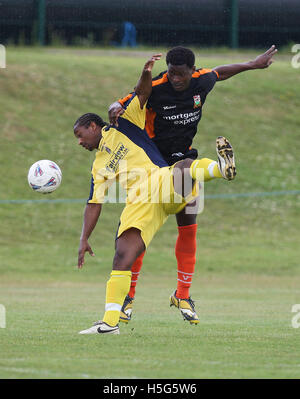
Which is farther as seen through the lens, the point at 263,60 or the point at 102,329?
the point at 263,60

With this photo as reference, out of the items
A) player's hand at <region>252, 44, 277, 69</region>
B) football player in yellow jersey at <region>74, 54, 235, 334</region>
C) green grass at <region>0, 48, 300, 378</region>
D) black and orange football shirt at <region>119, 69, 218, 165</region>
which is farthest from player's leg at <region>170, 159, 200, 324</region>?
player's hand at <region>252, 44, 277, 69</region>

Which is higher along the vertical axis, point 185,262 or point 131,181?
point 131,181

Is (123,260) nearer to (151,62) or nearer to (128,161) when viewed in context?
(128,161)

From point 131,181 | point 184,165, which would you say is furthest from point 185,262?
point 184,165

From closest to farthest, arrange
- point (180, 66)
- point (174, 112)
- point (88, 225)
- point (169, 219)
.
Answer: point (88, 225) < point (180, 66) < point (174, 112) < point (169, 219)

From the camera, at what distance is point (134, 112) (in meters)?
8.88

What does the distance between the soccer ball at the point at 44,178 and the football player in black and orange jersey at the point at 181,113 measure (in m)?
1.29

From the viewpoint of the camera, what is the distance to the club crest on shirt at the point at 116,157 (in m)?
8.69

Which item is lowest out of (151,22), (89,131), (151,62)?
(89,131)

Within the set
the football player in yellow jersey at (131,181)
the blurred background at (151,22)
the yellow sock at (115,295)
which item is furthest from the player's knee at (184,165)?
the blurred background at (151,22)

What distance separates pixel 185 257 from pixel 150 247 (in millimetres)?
12638

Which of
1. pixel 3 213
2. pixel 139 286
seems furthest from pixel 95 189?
pixel 3 213

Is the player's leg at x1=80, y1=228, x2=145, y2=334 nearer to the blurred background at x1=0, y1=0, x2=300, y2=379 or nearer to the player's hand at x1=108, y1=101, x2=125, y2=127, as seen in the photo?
the blurred background at x1=0, y1=0, x2=300, y2=379

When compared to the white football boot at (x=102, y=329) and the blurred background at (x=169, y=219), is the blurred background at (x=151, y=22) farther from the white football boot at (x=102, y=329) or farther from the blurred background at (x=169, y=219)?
the white football boot at (x=102, y=329)
